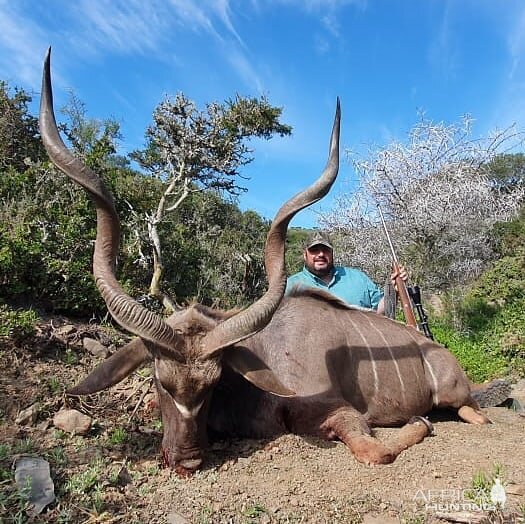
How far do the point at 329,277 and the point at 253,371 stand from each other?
269cm

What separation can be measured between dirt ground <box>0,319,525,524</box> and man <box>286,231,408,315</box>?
1.90 meters

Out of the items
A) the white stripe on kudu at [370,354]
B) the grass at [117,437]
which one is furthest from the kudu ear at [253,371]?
the white stripe on kudu at [370,354]

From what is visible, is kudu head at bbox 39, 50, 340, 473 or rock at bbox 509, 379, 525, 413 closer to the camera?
kudu head at bbox 39, 50, 340, 473

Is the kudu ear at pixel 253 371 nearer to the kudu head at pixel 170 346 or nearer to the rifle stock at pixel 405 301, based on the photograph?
the kudu head at pixel 170 346

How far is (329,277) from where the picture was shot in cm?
567

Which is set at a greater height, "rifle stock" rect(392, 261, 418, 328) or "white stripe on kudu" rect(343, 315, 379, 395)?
"rifle stock" rect(392, 261, 418, 328)

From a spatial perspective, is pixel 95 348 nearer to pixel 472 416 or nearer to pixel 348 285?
pixel 348 285

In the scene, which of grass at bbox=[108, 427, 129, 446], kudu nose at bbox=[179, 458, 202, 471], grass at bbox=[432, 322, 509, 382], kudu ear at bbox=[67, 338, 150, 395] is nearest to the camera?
kudu nose at bbox=[179, 458, 202, 471]

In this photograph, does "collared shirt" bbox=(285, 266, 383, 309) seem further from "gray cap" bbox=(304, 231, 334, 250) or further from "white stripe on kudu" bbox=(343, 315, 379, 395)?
"white stripe on kudu" bbox=(343, 315, 379, 395)

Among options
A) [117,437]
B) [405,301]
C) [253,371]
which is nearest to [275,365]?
[253,371]

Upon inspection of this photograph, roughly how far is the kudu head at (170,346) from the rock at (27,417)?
0.56 metres

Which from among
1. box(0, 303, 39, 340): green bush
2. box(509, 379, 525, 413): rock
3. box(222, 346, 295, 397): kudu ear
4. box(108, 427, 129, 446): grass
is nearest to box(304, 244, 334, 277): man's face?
box(509, 379, 525, 413): rock

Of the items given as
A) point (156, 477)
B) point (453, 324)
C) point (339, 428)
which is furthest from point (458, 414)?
point (453, 324)

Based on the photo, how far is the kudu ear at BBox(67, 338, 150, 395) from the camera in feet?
9.88
